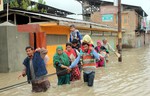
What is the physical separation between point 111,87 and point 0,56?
22.2 feet

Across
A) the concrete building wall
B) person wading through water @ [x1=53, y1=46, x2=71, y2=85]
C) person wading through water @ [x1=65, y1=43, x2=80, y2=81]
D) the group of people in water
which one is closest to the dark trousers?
the group of people in water

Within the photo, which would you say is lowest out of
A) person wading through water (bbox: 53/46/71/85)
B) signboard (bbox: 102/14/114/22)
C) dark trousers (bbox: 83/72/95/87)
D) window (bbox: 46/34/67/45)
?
dark trousers (bbox: 83/72/95/87)

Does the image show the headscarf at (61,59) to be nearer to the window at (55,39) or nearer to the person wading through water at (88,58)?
the person wading through water at (88,58)

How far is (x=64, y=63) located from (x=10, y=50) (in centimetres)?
587

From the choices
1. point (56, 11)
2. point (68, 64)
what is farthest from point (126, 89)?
point (56, 11)

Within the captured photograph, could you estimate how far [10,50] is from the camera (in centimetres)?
1416

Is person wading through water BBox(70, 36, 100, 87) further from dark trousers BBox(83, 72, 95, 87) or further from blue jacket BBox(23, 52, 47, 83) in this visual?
blue jacket BBox(23, 52, 47, 83)

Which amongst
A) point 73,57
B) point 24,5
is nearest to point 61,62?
point 73,57

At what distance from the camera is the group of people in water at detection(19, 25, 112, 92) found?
791 centimetres

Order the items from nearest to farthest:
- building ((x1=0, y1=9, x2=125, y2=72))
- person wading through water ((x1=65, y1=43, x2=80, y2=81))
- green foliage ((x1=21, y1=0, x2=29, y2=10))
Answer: person wading through water ((x1=65, y1=43, x2=80, y2=81)) < building ((x1=0, y1=9, x2=125, y2=72)) < green foliage ((x1=21, y1=0, x2=29, y2=10))

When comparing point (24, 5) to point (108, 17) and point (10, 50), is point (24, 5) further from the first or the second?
point (10, 50)

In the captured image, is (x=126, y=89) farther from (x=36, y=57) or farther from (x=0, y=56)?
(x=0, y=56)

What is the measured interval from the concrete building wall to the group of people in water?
14.9 feet

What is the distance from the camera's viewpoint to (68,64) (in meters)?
9.11
